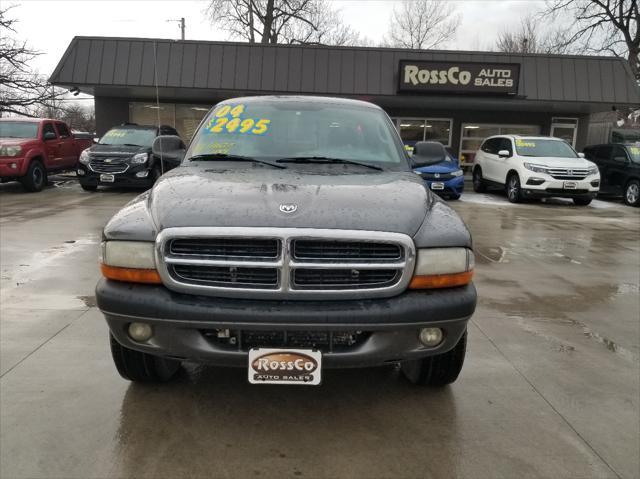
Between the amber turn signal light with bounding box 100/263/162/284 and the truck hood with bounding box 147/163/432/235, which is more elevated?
the truck hood with bounding box 147/163/432/235

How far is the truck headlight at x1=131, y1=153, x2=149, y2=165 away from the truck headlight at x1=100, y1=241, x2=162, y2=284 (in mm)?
10614

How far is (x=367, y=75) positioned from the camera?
52.2ft

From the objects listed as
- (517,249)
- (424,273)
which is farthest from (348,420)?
(517,249)

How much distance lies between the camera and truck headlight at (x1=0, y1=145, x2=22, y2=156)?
1211 centimetres

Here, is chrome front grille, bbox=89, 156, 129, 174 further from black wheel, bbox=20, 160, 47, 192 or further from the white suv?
the white suv

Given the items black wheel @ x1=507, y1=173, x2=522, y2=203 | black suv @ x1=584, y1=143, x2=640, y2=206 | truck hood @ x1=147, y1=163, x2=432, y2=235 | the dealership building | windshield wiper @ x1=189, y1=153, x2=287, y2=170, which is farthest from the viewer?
the dealership building

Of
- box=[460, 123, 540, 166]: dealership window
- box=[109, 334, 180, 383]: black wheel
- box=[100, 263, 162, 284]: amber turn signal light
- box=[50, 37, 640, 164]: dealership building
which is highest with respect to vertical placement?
box=[50, 37, 640, 164]: dealership building

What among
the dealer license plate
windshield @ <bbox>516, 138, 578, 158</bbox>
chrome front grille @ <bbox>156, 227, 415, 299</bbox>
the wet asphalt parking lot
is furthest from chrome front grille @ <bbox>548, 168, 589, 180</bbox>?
the dealer license plate

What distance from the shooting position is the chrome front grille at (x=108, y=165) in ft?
40.7

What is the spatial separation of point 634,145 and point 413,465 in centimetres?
1498

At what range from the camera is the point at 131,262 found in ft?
7.94

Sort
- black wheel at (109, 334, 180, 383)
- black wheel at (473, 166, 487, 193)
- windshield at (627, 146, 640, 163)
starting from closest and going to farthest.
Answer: black wheel at (109, 334, 180, 383), windshield at (627, 146, 640, 163), black wheel at (473, 166, 487, 193)

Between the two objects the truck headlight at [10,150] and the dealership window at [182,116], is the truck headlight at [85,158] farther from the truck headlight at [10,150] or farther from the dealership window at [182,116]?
the dealership window at [182,116]

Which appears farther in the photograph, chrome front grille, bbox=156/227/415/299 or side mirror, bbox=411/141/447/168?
side mirror, bbox=411/141/447/168
